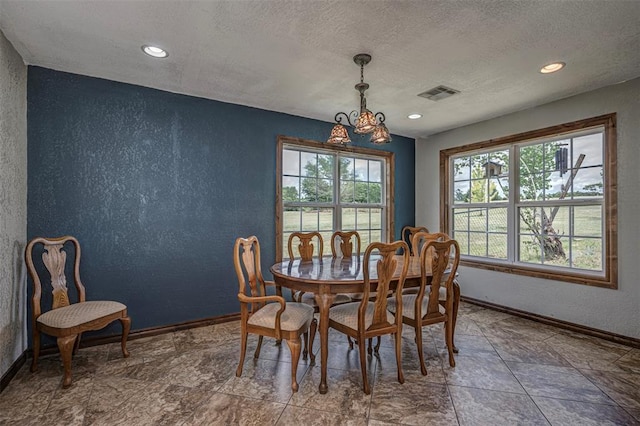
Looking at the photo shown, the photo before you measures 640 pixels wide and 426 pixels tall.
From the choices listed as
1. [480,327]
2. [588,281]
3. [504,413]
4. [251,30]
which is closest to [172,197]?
[251,30]

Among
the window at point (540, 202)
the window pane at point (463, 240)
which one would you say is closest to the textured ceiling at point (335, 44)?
the window at point (540, 202)

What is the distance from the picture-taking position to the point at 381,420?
1974 mm

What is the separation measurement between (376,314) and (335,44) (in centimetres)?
200

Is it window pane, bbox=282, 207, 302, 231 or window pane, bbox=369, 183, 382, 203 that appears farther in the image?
window pane, bbox=369, 183, 382, 203

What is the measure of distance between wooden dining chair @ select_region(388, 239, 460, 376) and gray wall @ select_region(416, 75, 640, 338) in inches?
68.2

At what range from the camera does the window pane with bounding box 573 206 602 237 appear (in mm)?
3449

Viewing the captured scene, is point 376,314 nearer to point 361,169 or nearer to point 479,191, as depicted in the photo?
point 361,169

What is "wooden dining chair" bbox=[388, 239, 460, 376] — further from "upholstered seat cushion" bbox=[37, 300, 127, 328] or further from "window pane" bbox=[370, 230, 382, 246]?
"upholstered seat cushion" bbox=[37, 300, 127, 328]

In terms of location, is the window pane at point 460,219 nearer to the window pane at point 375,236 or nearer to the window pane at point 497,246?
the window pane at point 497,246

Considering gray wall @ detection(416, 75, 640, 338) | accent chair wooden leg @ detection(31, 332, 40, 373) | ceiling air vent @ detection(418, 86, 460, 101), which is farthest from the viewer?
ceiling air vent @ detection(418, 86, 460, 101)

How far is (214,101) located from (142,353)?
2622mm

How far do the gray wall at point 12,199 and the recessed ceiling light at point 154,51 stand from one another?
919mm

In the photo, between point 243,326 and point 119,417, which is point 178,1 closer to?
point 243,326

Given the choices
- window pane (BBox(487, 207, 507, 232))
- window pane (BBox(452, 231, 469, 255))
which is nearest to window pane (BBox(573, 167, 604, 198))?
window pane (BBox(487, 207, 507, 232))
